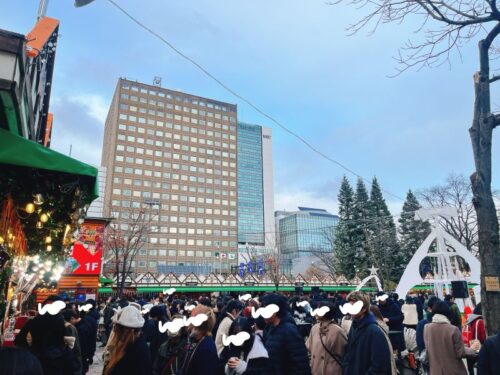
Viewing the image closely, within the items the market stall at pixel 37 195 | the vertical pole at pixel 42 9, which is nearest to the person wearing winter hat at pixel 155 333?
the market stall at pixel 37 195

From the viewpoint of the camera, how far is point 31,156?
326 centimetres

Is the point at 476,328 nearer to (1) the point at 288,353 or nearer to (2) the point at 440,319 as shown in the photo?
(2) the point at 440,319

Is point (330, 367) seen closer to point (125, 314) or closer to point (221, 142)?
point (125, 314)

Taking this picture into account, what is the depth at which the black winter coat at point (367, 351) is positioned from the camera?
139 inches

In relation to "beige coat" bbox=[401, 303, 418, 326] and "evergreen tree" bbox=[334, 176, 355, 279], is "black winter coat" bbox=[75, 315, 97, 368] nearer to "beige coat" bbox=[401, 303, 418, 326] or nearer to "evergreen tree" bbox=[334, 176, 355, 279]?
"beige coat" bbox=[401, 303, 418, 326]

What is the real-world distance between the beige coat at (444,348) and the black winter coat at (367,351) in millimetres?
1525

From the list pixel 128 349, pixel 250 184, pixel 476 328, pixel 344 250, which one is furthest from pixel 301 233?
pixel 128 349

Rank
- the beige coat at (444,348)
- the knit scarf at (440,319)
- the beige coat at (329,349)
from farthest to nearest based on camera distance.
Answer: the knit scarf at (440,319) → the beige coat at (444,348) → the beige coat at (329,349)

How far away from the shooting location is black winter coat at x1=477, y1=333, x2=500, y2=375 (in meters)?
2.71

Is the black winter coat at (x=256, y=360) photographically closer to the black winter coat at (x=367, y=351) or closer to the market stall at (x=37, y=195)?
the black winter coat at (x=367, y=351)

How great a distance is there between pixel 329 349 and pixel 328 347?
0.03 m

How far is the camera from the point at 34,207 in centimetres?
530

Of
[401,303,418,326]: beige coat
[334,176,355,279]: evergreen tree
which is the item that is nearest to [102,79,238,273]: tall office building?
[334,176,355,279]: evergreen tree

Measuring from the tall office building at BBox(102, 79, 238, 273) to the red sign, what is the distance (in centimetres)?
6048
